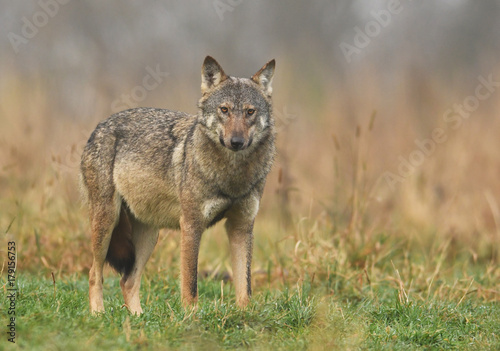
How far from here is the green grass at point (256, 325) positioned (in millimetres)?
4039

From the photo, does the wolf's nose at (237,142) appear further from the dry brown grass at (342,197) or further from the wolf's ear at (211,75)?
the dry brown grass at (342,197)

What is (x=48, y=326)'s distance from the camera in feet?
13.3

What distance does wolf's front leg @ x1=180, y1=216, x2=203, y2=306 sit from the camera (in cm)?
534

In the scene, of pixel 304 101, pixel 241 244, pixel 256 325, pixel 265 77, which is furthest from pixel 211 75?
pixel 304 101

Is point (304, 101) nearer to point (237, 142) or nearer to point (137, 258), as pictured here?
point (137, 258)

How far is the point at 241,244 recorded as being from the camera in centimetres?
560

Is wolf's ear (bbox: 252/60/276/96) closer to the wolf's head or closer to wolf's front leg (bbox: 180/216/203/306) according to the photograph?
the wolf's head

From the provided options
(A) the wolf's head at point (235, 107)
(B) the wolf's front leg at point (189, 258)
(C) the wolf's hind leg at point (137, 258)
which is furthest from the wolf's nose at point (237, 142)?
(C) the wolf's hind leg at point (137, 258)

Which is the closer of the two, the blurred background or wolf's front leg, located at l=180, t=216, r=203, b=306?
wolf's front leg, located at l=180, t=216, r=203, b=306

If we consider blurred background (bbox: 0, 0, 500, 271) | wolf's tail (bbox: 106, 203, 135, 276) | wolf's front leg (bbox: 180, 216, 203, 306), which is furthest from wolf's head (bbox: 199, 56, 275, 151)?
wolf's tail (bbox: 106, 203, 135, 276)

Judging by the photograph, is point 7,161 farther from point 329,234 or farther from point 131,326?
point 131,326

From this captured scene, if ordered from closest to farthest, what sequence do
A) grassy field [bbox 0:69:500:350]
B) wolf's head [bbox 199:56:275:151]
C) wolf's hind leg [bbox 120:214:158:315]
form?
grassy field [bbox 0:69:500:350] < wolf's head [bbox 199:56:275:151] < wolf's hind leg [bbox 120:214:158:315]

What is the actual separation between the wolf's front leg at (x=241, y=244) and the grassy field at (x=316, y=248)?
31cm

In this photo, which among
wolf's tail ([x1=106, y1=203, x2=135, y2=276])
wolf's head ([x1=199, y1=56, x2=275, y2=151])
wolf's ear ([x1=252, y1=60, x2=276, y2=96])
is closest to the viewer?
wolf's head ([x1=199, y1=56, x2=275, y2=151])
